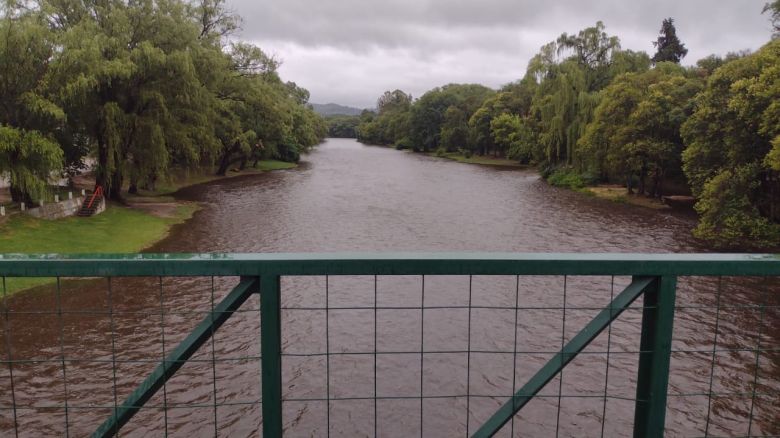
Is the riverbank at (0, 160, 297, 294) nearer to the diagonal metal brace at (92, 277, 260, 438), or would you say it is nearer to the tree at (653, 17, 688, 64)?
the diagonal metal brace at (92, 277, 260, 438)

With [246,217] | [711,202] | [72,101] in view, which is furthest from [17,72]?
[711,202]

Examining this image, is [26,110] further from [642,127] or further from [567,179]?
[567,179]

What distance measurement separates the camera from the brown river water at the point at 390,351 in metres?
9.38

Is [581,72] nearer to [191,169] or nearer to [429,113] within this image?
[191,169]

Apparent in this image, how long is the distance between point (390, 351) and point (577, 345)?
11.1 feet

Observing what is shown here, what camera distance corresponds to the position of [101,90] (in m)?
28.2

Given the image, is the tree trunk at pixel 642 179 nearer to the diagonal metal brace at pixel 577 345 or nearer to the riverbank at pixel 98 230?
the riverbank at pixel 98 230

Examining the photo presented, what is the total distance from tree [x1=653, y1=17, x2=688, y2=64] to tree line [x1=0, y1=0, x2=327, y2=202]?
59.2m

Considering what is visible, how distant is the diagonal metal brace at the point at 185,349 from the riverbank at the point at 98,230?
15.1m

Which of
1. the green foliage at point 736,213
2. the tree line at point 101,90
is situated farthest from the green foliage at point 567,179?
the tree line at point 101,90

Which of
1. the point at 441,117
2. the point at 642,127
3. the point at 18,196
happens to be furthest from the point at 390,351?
the point at 441,117

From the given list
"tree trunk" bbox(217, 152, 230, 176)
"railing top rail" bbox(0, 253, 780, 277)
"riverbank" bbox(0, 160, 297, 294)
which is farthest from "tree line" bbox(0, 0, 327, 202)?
"railing top rail" bbox(0, 253, 780, 277)

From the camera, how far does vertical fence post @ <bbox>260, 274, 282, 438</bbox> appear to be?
260 cm

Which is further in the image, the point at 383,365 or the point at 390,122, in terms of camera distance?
the point at 390,122
